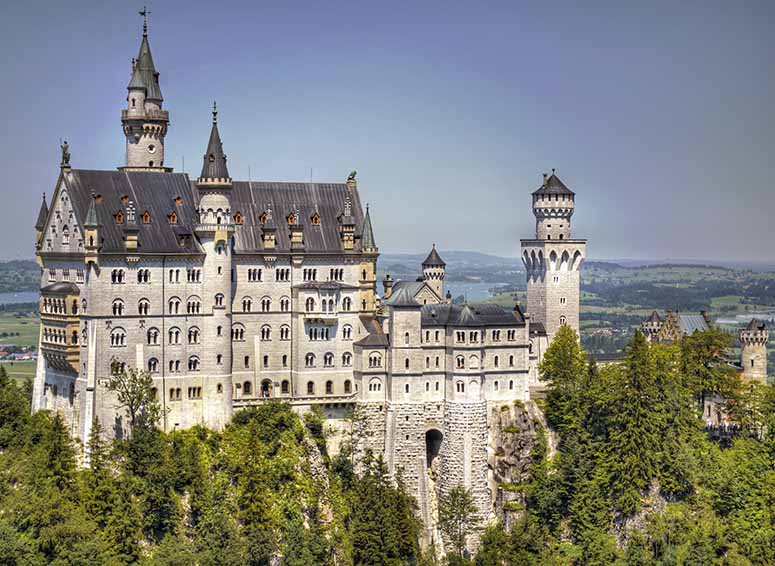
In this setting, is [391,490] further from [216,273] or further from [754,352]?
[754,352]

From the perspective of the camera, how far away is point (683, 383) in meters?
117

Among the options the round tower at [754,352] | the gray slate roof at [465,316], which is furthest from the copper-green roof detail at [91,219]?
the round tower at [754,352]

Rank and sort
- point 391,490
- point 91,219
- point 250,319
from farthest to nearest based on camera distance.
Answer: point 250,319, point 391,490, point 91,219

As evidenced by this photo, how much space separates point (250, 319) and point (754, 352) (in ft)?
163

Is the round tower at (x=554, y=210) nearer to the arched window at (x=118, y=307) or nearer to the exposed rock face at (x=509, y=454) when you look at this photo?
the exposed rock face at (x=509, y=454)

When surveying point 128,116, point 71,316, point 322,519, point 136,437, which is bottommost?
point 322,519

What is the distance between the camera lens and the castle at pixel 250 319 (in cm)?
10275

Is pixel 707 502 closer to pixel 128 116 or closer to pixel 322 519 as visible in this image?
pixel 322 519

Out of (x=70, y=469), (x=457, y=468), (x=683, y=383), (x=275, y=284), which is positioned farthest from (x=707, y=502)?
(x=70, y=469)

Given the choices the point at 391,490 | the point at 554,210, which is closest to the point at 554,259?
the point at 554,210

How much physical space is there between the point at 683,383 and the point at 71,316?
5542cm

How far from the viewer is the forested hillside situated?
97000 mm

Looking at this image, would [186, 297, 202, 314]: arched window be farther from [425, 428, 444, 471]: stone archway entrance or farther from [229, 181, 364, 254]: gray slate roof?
[425, 428, 444, 471]: stone archway entrance

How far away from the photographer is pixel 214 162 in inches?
4203
